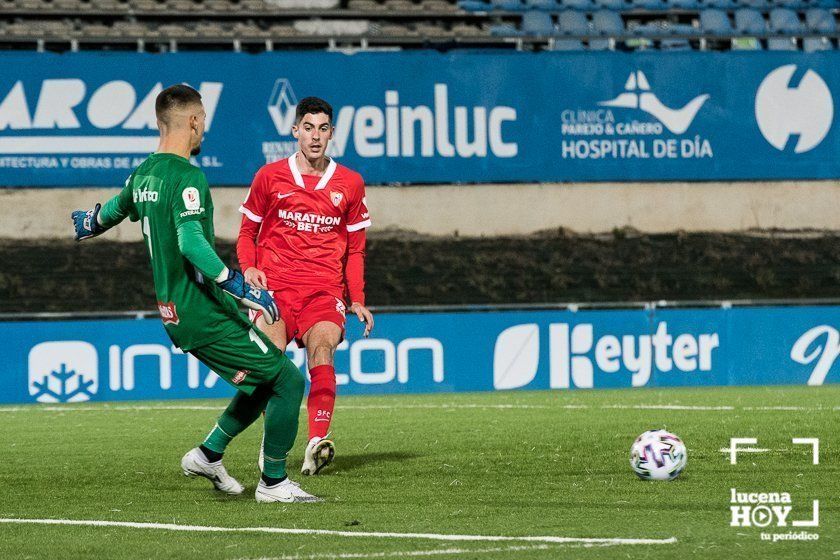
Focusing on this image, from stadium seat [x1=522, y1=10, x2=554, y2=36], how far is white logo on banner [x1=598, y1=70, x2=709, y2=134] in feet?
7.72

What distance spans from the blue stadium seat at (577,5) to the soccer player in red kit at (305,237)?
19075 millimetres

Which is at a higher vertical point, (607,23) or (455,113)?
(607,23)

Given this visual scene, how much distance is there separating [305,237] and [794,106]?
58.6ft

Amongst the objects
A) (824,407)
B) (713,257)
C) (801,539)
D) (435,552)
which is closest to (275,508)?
(435,552)

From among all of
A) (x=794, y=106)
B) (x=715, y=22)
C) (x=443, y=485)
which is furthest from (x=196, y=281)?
(x=715, y=22)

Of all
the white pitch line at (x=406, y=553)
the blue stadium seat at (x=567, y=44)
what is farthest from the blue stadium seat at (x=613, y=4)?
the white pitch line at (x=406, y=553)

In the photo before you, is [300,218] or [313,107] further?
[300,218]

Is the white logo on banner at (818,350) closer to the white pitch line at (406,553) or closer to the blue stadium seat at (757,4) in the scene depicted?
the blue stadium seat at (757,4)

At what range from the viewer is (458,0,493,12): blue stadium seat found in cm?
2659

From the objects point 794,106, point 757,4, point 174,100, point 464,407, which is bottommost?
point 464,407

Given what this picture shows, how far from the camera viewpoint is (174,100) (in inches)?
253

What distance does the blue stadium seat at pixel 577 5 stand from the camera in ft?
87.6

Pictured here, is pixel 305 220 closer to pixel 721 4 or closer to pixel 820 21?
pixel 721 4

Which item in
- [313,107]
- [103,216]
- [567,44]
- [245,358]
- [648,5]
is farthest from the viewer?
[648,5]
